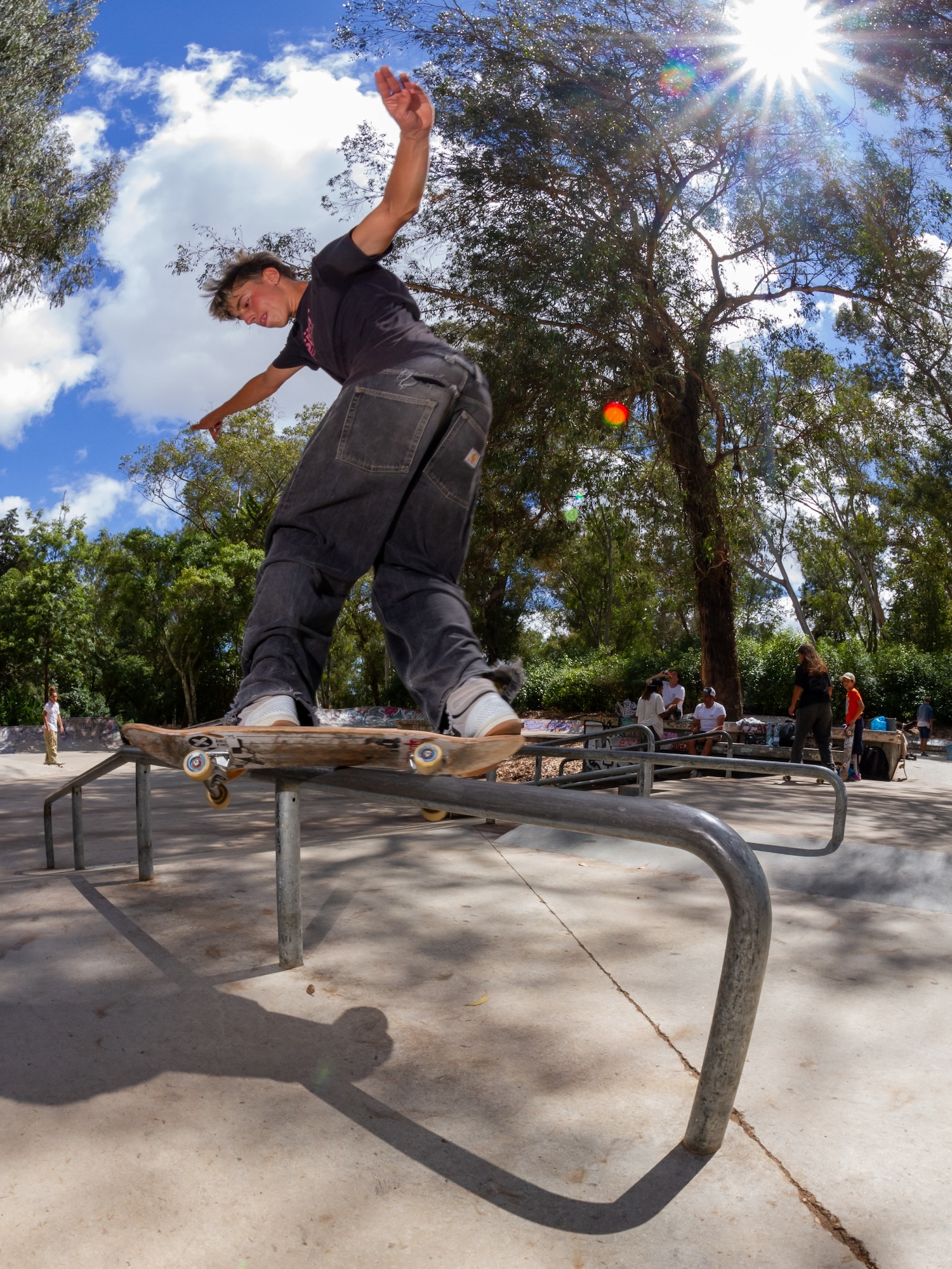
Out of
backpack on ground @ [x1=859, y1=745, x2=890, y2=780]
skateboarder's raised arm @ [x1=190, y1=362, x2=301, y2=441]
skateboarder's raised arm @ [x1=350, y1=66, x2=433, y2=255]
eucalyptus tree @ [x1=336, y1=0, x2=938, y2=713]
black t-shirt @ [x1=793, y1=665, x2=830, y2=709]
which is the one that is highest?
eucalyptus tree @ [x1=336, y1=0, x2=938, y2=713]

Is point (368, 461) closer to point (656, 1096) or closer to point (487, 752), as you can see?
point (487, 752)

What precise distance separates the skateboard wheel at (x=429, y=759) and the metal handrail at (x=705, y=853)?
27 mm

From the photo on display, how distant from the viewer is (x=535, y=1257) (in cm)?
140

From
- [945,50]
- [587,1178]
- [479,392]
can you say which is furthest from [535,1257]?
[945,50]

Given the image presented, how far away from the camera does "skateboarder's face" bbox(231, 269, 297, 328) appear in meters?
2.56

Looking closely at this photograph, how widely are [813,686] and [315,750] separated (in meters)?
11.0

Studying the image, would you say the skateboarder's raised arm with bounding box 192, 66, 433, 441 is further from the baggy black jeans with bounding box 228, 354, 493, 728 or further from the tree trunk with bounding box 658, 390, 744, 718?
the tree trunk with bounding box 658, 390, 744, 718

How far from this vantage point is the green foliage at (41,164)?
48.7 feet

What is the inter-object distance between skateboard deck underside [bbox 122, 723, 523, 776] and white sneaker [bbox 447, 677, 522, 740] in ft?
0.09

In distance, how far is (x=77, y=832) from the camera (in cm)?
394

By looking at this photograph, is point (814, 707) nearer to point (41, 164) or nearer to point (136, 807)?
point (136, 807)

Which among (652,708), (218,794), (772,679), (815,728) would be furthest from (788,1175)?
(772,679)

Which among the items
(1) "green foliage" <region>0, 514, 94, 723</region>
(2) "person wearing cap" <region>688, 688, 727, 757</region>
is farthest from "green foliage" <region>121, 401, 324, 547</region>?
(2) "person wearing cap" <region>688, 688, 727, 757</region>

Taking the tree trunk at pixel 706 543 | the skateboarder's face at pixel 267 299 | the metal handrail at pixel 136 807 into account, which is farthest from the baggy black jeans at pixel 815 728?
the skateboarder's face at pixel 267 299
